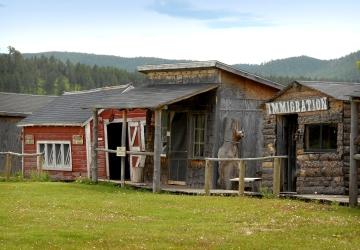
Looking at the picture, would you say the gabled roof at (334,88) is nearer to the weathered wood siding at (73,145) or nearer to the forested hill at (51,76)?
the weathered wood siding at (73,145)

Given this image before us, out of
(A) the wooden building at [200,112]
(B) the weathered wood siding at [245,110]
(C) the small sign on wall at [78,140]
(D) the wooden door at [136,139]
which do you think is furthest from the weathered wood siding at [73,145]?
(B) the weathered wood siding at [245,110]

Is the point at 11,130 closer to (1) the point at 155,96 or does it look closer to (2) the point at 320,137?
Answer: (1) the point at 155,96

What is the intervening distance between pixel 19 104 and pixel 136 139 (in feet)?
53.3

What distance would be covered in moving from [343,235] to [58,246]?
5.70 metres

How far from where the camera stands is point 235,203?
21.2 metres

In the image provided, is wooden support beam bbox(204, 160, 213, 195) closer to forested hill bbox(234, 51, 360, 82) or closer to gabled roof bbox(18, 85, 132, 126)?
gabled roof bbox(18, 85, 132, 126)

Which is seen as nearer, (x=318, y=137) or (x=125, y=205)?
(x=125, y=205)

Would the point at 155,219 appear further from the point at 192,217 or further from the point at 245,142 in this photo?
the point at 245,142

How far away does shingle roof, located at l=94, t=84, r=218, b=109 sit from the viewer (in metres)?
26.4

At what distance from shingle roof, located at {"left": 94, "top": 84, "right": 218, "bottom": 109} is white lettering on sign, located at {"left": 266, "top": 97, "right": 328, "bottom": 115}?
2593mm

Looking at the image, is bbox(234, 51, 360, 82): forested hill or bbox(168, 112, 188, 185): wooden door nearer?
bbox(168, 112, 188, 185): wooden door

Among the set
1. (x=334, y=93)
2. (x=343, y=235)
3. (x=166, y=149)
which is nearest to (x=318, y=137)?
(x=334, y=93)

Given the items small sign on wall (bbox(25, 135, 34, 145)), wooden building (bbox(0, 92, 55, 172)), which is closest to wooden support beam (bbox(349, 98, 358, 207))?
small sign on wall (bbox(25, 135, 34, 145))

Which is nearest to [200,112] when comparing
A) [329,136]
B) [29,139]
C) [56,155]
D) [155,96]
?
[155,96]
